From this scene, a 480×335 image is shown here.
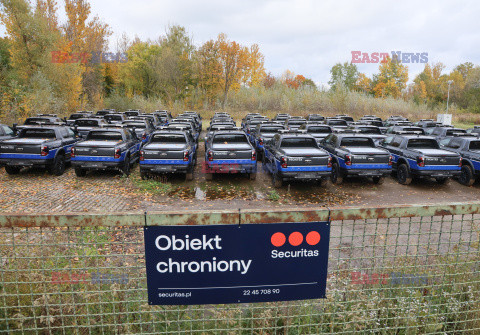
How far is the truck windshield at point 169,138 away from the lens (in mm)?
13102

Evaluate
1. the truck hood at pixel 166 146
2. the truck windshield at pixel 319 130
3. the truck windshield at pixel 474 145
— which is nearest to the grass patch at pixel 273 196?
the truck hood at pixel 166 146

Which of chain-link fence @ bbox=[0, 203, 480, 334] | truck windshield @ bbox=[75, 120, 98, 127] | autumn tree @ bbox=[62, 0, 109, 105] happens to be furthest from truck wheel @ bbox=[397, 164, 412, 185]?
autumn tree @ bbox=[62, 0, 109, 105]

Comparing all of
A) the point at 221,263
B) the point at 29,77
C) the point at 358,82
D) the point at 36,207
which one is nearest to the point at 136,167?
the point at 36,207

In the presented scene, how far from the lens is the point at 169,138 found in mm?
13203

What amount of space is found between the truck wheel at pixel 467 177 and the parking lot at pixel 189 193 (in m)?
0.24

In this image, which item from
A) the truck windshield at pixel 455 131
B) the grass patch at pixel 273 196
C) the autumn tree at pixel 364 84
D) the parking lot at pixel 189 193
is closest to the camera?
the parking lot at pixel 189 193

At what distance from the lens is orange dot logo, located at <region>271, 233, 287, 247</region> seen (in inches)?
93.7

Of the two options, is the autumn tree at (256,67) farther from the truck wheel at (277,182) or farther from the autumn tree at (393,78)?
the truck wheel at (277,182)

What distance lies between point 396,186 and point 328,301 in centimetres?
1095

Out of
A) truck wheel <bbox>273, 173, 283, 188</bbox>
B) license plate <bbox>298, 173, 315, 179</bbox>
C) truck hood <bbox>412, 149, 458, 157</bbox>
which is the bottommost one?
truck wheel <bbox>273, 173, 283, 188</bbox>

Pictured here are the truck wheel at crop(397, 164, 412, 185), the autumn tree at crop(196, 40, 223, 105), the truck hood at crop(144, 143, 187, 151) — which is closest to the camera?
the truck hood at crop(144, 143, 187, 151)

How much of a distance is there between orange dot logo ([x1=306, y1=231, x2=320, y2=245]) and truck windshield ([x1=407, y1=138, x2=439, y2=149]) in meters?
12.3

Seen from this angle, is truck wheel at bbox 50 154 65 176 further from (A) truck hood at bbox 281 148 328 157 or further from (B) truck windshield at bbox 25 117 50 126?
(A) truck hood at bbox 281 148 328 157

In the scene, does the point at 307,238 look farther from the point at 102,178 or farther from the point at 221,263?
the point at 102,178
